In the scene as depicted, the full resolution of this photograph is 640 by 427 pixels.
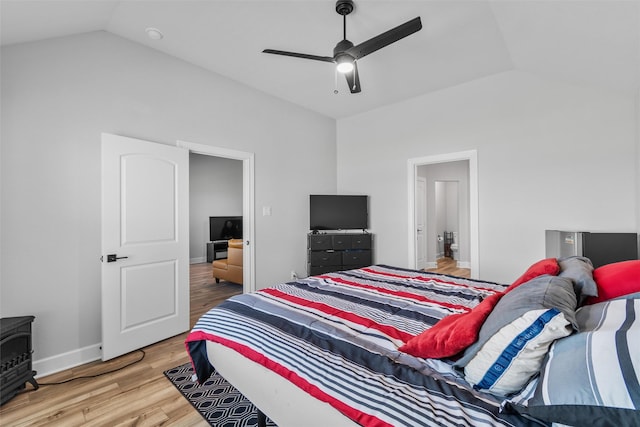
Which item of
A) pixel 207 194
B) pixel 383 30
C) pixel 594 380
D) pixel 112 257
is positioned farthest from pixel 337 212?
pixel 207 194

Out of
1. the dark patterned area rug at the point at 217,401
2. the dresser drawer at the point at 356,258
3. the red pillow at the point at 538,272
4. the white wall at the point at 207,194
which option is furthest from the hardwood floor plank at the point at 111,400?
the white wall at the point at 207,194

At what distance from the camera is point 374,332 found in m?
1.39

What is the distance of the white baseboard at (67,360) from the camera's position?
2301mm

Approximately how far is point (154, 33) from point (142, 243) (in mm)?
1974

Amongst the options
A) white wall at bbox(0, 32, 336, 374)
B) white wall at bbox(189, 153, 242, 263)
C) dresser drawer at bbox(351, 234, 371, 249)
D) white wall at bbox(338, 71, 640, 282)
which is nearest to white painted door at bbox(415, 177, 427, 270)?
white wall at bbox(338, 71, 640, 282)

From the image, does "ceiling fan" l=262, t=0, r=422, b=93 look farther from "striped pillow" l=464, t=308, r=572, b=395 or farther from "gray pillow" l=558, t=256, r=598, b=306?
"striped pillow" l=464, t=308, r=572, b=395

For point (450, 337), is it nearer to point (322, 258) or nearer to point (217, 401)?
point (217, 401)

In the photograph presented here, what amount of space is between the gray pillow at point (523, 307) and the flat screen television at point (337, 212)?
355cm

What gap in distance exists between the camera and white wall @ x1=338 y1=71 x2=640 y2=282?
2.88m

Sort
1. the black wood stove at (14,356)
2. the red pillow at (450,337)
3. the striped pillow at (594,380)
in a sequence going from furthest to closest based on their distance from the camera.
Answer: the black wood stove at (14,356), the red pillow at (450,337), the striped pillow at (594,380)

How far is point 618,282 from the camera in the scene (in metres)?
1.32

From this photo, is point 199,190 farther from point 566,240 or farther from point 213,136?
point 566,240

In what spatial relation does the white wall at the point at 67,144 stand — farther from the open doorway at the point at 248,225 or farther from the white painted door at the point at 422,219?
the white painted door at the point at 422,219

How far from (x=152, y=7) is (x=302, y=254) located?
11.1 ft
